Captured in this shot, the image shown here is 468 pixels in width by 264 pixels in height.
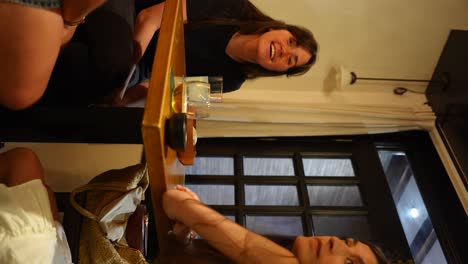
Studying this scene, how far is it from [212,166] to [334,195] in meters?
0.62

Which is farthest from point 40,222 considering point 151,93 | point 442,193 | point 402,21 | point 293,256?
point 402,21

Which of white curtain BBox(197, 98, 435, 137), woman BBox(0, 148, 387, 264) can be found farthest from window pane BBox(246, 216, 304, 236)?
woman BBox(0, 148, 387, 264)

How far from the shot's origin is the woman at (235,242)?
3.10 ft

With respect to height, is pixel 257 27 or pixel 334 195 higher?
pixel 257 27

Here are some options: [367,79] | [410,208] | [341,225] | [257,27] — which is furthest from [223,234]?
[367,79]

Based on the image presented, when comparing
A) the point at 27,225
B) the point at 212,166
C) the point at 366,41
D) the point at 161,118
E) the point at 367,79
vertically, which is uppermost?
the point at 366,41

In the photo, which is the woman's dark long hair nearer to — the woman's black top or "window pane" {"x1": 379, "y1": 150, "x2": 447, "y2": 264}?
the woman's black top

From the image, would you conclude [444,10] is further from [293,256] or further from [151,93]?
[151,93]

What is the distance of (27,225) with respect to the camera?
2.72ft

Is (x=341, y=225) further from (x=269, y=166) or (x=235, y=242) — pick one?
(x=235, y=242)

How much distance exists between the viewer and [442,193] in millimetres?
1974

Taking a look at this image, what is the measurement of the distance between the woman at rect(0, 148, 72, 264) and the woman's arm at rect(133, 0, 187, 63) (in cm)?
56

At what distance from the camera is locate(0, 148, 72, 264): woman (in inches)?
31.3

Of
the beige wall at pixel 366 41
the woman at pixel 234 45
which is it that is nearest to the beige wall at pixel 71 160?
the woman at pixel 234 45
